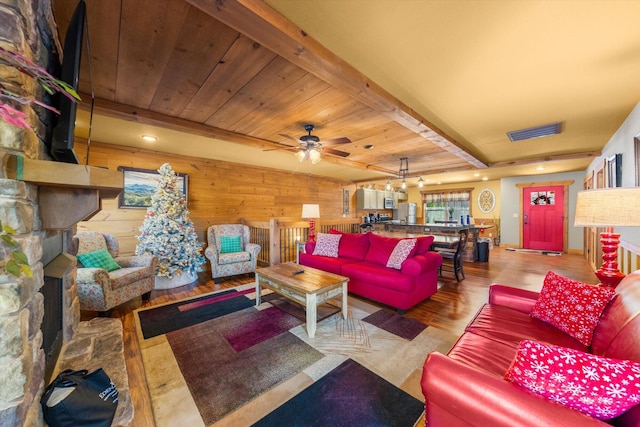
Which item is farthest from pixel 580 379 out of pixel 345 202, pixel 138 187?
pixel 345 202

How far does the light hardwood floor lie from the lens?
6.30ft

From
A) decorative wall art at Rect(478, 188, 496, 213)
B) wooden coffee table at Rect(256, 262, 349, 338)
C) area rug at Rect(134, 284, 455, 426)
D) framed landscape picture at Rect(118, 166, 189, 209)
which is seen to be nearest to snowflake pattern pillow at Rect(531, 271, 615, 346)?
area rug at Rect(134, 284, 455, 426)

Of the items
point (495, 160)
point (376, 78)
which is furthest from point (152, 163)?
point (495, 160)

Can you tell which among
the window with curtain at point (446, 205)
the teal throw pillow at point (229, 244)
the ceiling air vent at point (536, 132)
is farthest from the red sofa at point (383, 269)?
the window with curtain at point (446, 205)

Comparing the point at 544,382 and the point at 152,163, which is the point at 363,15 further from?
the point at 152,163

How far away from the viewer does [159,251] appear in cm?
381

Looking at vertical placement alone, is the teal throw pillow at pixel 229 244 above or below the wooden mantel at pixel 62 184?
below

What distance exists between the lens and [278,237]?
4.71 metres

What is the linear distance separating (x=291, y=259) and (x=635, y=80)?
5.14m

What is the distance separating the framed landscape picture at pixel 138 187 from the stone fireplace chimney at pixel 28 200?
3169 millimetres

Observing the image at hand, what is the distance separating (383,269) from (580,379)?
7.98 ft

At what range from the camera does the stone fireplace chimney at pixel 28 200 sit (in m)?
0.92

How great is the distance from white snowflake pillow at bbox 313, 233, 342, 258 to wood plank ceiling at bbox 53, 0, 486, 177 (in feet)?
5.49

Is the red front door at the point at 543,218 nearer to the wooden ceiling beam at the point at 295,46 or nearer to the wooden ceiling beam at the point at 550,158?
the wooden ceiling beam at the point at 550,158
